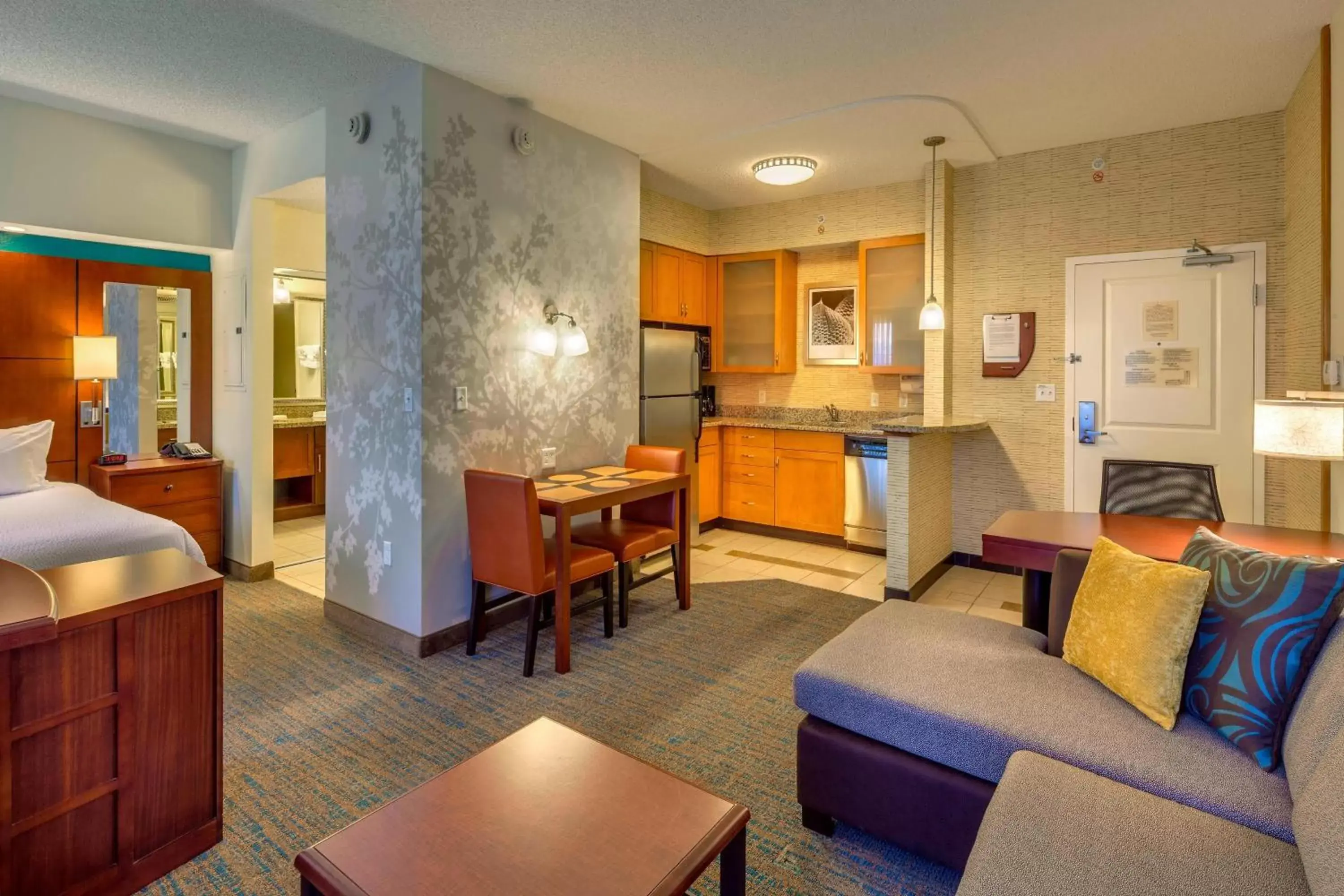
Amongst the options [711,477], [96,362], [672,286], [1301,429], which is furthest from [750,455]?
[96,362]

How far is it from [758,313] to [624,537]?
2996 millimetres

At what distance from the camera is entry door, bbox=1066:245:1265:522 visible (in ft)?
12.9

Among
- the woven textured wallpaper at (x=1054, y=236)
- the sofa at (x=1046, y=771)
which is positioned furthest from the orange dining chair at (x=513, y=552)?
the woven textured wallpaper at (x=1054, y=236)

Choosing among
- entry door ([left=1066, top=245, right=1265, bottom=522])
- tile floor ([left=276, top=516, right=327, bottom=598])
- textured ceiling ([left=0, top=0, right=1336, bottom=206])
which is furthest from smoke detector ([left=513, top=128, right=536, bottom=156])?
entry door ([left=1066, top=245, right=1265, bottom=522])

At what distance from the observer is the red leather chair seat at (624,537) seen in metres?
3.57

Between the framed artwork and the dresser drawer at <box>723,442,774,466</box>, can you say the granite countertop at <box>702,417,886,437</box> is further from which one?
the framed artwork

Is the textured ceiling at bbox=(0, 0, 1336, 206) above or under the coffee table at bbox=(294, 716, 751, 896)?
above

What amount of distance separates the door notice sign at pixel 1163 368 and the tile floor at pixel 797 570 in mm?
1432

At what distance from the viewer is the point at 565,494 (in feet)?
10.7

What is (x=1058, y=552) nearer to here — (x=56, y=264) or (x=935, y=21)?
(x=935, y=21)

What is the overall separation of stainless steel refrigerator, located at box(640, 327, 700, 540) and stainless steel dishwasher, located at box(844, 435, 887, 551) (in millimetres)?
1150

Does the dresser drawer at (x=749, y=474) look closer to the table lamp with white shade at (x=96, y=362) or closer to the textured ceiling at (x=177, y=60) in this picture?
the textured ceiling at (x=177, y=60)

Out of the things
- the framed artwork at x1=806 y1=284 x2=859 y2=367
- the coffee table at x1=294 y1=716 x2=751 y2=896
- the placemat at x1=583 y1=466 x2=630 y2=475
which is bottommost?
the coffee table at x1=294 y1=716 x2=751 y2=896

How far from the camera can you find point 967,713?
175 centimetres
